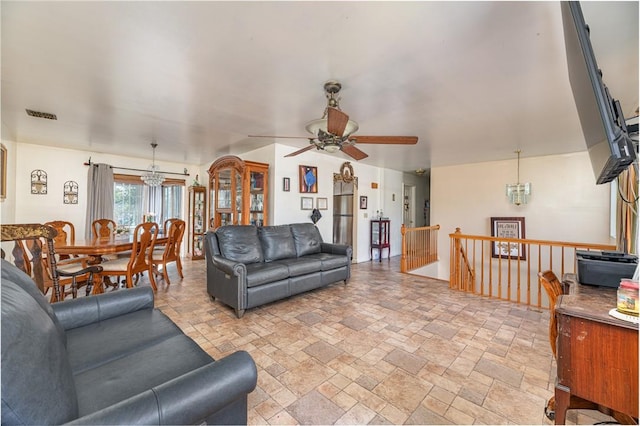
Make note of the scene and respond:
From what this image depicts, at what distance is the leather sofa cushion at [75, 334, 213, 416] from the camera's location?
993 mm

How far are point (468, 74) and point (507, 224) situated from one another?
14.9 feet

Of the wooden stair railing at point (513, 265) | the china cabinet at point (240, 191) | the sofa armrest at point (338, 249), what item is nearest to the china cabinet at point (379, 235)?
the wooden stair railing at point (513, 265)

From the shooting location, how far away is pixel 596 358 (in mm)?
1090

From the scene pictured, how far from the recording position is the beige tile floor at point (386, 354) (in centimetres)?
157

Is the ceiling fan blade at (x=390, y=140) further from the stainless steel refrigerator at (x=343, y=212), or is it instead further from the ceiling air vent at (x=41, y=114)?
the ceiling air vent at (x=41, y=114)

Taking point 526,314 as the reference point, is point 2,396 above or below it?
above

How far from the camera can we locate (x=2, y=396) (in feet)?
2.00

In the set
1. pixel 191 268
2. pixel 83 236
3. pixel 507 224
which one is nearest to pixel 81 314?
A: pixel 191 268

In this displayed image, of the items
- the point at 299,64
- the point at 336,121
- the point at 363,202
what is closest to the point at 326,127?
the point at 336,121

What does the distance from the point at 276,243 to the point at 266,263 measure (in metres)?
0.41

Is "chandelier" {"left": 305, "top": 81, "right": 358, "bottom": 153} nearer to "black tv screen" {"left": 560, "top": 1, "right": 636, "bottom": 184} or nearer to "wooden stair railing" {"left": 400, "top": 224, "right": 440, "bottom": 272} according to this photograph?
"black tv screen" {"left": 560, "top": 1, "right": 636, "bottom": 184}

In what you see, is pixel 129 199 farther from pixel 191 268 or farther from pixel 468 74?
pixel 468 74

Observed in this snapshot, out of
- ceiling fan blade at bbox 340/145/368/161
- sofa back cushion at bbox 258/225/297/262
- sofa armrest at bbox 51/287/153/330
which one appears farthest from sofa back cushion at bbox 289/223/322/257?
sofa armrest at bbox 51/287/153/330

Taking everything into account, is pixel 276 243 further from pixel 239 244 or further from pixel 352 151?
pixel 352 151
